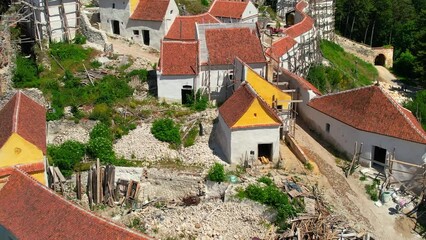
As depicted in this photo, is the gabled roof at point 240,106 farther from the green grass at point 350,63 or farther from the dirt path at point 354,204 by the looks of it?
the green grass at point 350,63

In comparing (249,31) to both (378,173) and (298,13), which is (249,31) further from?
(298,13)

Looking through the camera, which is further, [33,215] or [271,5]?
[271,5]

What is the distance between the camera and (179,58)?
135ft

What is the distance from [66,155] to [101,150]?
2156 millimetres

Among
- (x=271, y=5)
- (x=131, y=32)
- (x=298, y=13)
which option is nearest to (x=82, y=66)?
(x=131, y=32)

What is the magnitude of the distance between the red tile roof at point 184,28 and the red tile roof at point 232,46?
5.62 meters

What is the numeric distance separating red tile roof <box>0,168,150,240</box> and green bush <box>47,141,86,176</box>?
6.22 m

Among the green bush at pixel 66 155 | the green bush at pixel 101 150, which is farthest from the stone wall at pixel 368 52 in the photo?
the green bush at pixel 66 155

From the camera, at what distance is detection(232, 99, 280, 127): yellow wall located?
112 feet

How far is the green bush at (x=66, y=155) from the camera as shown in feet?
107

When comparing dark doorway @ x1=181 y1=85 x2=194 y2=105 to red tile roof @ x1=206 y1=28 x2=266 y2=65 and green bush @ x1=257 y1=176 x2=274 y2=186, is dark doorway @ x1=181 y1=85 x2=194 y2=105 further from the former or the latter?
green bush @ x1=257 y1=176 x2=274 y2=186

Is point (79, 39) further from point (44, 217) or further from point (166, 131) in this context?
point (44, 217)

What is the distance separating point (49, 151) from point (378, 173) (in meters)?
21.3

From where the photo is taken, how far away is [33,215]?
2356cm
